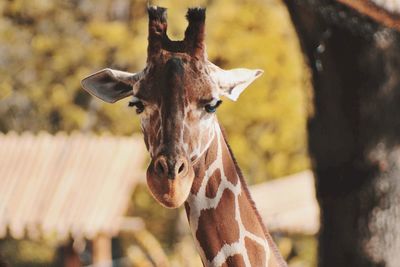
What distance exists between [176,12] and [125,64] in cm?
281

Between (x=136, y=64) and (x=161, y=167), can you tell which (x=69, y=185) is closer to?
(x=136, y=64)

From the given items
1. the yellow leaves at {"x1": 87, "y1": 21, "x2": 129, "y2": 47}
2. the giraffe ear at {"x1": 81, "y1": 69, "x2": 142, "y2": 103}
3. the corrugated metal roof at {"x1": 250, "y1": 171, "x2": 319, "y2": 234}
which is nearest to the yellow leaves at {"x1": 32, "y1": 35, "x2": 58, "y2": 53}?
the yellow leaves at {"x1": 87, "y1": 21, "x2": 129, "y2": 47}

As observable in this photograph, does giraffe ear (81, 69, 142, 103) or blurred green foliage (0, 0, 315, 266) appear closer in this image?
giraffe ear (81, 69, 142, 103)

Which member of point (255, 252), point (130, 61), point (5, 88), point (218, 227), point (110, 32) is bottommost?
point (5, 88)

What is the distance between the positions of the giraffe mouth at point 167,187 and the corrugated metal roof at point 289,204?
43.0 ft

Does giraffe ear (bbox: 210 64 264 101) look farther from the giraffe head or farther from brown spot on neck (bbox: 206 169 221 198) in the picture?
brown spot on neck (bbox: 206 169 221 198)

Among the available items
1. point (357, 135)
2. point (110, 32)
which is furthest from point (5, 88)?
point (357, 135)

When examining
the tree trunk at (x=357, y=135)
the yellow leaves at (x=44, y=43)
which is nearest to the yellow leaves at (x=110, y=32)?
the yellow leaves at (x=44, y=43)

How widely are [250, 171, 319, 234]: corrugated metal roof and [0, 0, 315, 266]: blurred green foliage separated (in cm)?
56

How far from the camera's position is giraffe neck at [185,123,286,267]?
3.46 meters

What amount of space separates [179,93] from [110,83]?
0.28 metres

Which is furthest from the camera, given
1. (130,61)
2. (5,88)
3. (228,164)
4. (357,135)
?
(5,88)

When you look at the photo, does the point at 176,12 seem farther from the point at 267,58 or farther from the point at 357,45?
the point at 357,45

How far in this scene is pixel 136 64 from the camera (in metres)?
17.3
